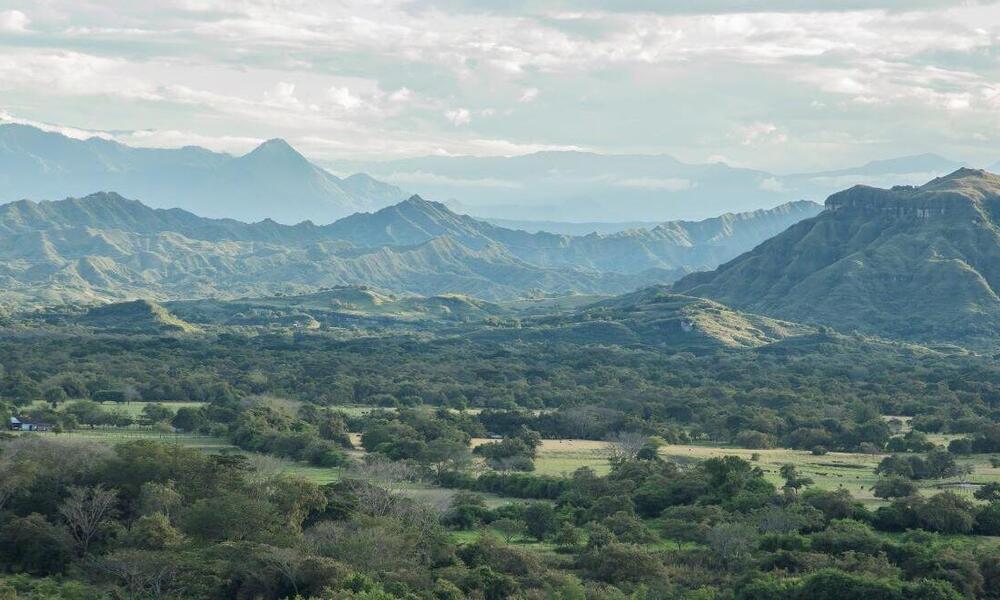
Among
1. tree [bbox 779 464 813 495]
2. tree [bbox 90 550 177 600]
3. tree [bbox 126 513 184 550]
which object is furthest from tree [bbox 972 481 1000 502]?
tree [bbox 90 550 177 600]

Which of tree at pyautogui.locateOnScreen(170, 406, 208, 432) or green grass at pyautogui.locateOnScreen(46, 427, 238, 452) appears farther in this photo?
tree at pyautogui.locateOnScreen(170, 406, 208, 432)

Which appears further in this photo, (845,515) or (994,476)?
(994,476)

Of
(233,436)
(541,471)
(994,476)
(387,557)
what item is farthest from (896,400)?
(387,557)

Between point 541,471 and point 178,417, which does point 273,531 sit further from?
point 178,417

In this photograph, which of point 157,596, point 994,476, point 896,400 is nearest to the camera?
point 157,596

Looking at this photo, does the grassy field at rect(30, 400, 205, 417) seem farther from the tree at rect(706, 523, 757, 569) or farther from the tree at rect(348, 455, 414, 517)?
the tree at rect(706, 523, 757, 569)

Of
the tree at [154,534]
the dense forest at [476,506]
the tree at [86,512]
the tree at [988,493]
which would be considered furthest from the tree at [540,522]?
the tree at [988,493]

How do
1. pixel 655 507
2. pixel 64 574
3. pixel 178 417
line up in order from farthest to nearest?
pixel 178 417, pixel 655 507, pixel 64 574
